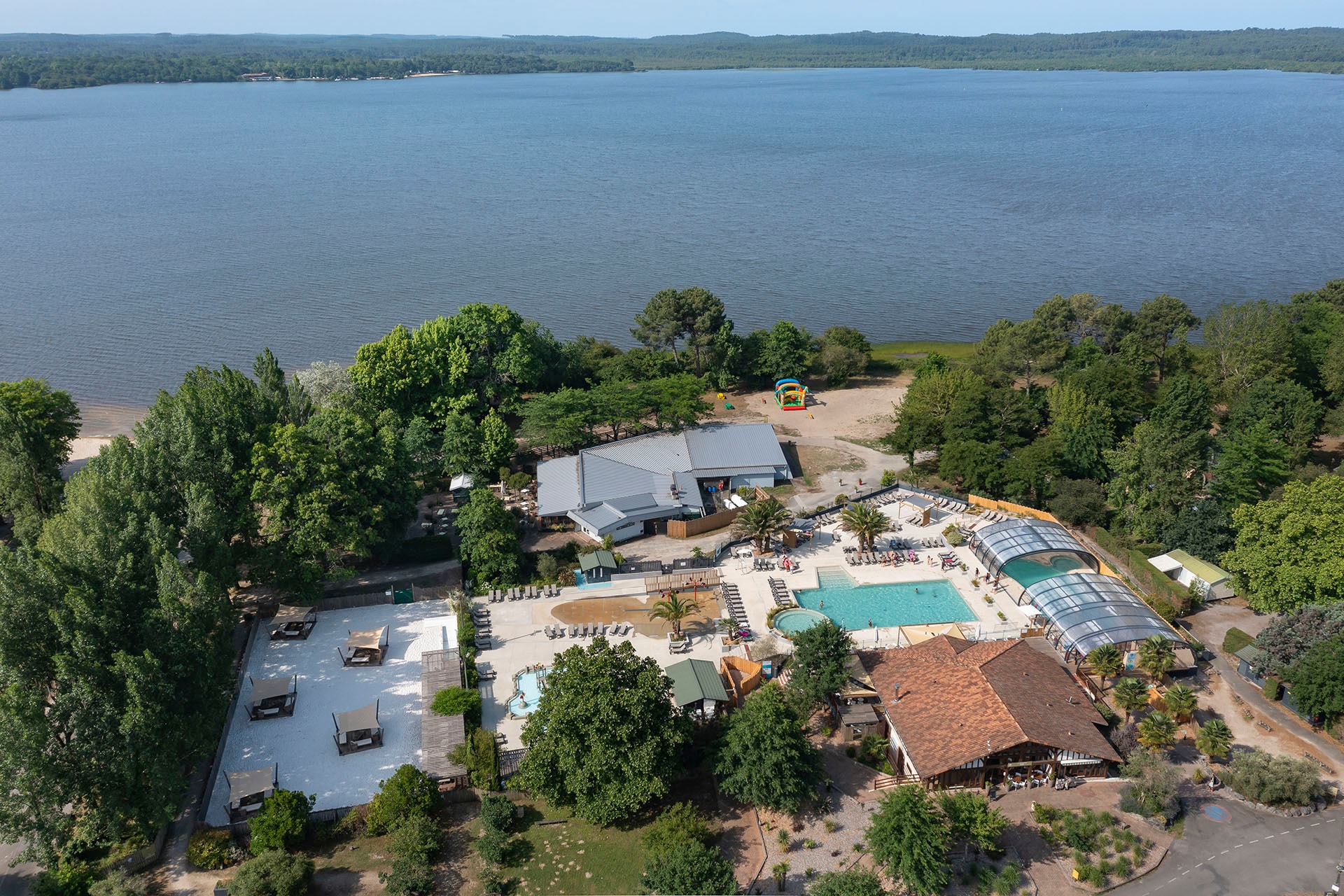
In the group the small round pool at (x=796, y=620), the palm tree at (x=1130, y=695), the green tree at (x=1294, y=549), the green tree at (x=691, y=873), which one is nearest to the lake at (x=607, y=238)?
the green tree at (x=1294, y=549)

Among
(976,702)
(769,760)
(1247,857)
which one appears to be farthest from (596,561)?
(1247,857)

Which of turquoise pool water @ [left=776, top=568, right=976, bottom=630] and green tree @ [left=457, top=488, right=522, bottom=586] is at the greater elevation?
green tree @ [left=457, top=488, right=522, bottom=586]

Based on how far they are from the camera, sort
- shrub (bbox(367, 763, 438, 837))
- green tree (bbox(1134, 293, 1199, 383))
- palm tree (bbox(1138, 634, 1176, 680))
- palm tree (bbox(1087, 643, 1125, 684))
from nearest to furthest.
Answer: shrub (bbox(367, 763, 438, 837))
palm tree (bbox(1138, 634, 1176, 680))
palm tree (bbox(1087, 643, 1125, 684))
green tree (bbox(1134, 293, 1199, 383))

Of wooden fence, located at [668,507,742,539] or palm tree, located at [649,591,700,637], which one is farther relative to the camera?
wooden fence, located at [668,507,742,539]

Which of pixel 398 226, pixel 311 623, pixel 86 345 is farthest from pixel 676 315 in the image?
pixel 398 226

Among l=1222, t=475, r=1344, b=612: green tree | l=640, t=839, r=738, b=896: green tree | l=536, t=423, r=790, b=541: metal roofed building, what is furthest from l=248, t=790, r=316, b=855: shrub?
l=1222, t=475, r=1344, b=612: green tree

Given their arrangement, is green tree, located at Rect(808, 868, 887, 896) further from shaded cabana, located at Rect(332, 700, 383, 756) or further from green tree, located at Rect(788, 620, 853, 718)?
shaded cabana, located at Rect(332, 700, 383, 756)

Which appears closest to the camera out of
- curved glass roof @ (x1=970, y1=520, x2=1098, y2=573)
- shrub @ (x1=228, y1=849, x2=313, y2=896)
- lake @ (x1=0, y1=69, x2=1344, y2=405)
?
shrub @ (x1=228, y1=849, x2=313, y2=896)

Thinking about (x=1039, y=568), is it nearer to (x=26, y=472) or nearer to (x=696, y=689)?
(x=696, y=689)
